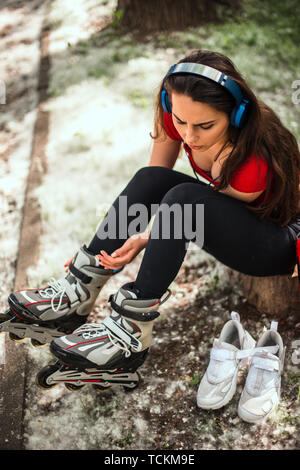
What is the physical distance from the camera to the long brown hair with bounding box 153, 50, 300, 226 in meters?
1.65

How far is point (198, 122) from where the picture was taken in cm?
168

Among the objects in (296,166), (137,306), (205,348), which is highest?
(296,166)

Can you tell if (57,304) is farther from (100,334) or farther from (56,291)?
(100,334)

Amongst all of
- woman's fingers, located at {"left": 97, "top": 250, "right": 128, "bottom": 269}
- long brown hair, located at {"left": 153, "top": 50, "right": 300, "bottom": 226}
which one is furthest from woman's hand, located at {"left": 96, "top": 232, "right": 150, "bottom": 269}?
long brown hair, located at {"left": 153, "top": 50, "right": 300, "bottom": 226}

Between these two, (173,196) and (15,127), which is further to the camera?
(15,127)

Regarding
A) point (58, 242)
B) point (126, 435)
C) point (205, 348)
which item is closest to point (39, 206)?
point (58, 242)

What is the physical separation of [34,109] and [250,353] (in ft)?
10.8

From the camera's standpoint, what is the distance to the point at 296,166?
1.87 metres

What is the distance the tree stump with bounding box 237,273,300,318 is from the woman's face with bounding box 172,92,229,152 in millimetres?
818

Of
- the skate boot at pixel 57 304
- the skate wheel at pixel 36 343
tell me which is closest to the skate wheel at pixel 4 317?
the skate boot at pixel 57 304

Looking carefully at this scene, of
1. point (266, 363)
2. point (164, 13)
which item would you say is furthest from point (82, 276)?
point (164, 13)

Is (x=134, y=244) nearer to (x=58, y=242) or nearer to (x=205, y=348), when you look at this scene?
(x=205, y=348)

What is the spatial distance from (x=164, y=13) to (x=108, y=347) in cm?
435

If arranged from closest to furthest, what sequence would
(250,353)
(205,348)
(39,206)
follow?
(250,353) → (205,348) → (39,206)
